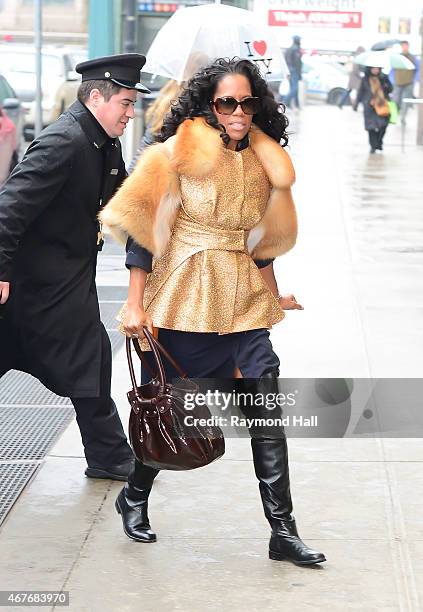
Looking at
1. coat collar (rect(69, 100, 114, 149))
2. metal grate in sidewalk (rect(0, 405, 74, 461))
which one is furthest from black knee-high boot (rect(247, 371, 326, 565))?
metal grate in sidewalk (rect(0, 405, 74, 461))

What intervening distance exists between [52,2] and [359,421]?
32684mm

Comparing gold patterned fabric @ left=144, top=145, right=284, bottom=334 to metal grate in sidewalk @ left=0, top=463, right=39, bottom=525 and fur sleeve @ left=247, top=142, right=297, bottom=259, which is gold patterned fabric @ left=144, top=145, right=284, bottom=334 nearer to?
fur sleeve @ left=247, top=142, right=297, bottom=259

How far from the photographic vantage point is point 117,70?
4965 millimetres

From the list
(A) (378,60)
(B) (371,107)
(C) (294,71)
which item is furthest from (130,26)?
(C) (294,71)

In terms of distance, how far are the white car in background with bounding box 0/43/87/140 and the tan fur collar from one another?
17205mm

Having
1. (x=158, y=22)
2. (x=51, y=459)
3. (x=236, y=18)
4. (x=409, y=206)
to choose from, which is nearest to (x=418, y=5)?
(x=158, y=22)

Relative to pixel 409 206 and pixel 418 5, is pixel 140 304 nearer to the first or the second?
pixel 409 206

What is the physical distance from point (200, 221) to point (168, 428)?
731 mm

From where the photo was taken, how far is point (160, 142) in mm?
4680

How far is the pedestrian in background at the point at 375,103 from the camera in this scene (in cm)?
2195

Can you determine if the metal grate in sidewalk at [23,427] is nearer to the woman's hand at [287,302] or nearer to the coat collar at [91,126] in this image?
the woman's hand at [287,302]

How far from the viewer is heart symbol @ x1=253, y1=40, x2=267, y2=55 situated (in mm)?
8672

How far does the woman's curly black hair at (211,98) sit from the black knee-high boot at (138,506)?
1220mm

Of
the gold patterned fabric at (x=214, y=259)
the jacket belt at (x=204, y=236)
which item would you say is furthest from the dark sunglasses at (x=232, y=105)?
the jacket belt at (x=204, y=236)
